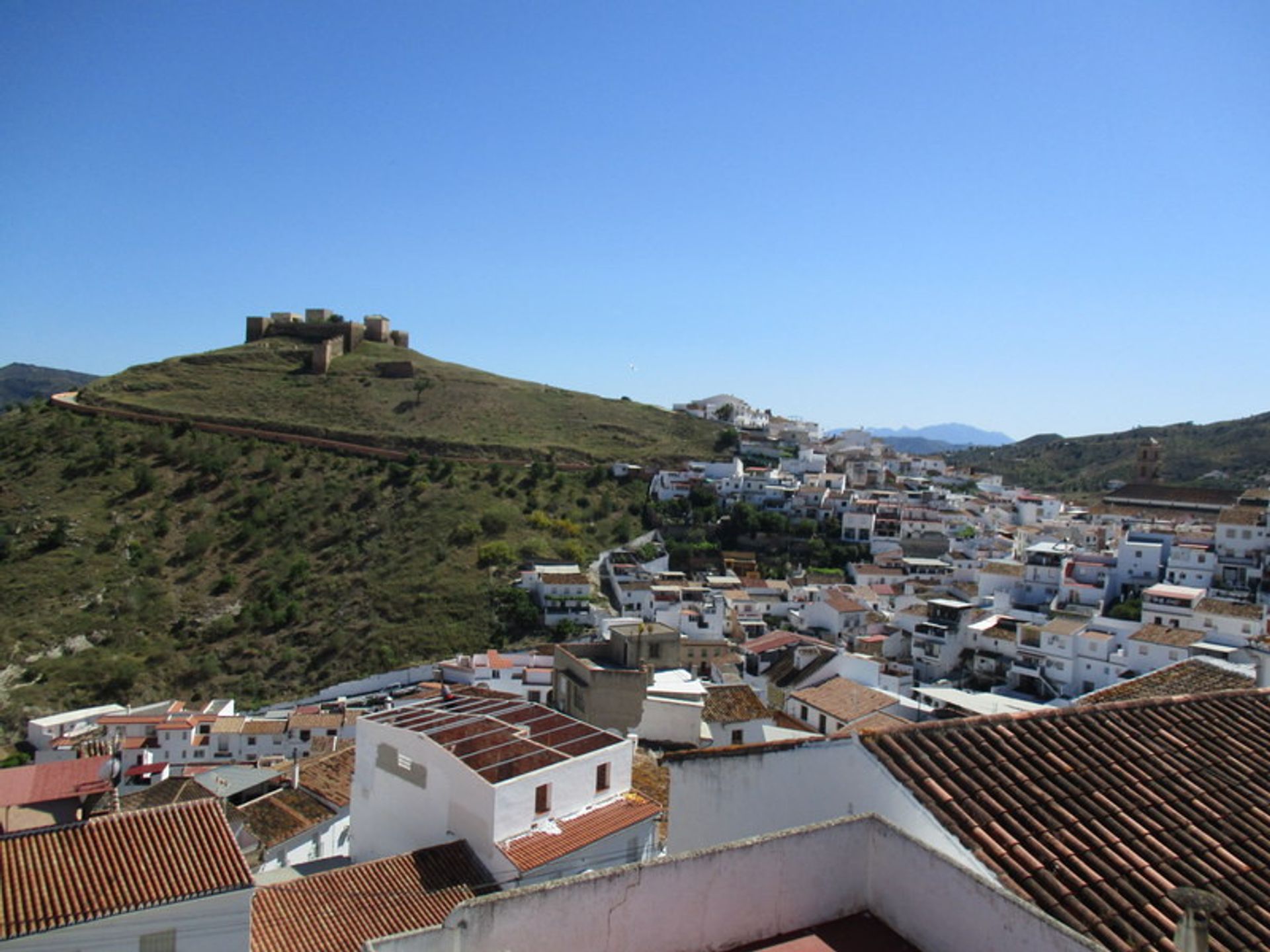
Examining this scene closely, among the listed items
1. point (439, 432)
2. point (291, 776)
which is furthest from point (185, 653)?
point (439, 432)

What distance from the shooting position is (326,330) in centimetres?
6244

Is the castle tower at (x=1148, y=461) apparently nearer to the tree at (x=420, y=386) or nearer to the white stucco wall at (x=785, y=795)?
the tree at (x=420, y=386)

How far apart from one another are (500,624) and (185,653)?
11216 millimetres

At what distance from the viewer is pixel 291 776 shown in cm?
1742

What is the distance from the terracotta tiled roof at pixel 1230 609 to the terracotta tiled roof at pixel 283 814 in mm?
25581

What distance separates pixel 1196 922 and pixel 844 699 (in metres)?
18.8

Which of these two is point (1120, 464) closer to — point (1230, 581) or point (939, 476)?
point (939, 476)

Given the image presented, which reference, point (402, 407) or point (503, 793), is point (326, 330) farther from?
point (503, 793)

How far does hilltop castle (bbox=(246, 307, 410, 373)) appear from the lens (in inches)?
2448

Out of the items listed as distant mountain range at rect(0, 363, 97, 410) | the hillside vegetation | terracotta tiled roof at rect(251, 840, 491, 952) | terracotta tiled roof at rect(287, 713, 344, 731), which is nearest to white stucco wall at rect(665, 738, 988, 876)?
terracotta tiled roof at rect(251, 840, 491, 952)

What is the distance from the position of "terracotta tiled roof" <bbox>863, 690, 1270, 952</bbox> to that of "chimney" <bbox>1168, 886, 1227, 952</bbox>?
0.14m

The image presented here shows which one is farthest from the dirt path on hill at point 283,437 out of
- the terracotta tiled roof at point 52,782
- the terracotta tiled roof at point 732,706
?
the terracotta tiled roof at point 52,782

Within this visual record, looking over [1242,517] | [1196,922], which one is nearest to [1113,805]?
[1196,922]

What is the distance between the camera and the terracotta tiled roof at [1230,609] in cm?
2523
